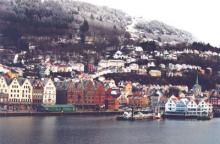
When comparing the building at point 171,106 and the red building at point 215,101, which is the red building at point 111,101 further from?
the red building at point 215,101

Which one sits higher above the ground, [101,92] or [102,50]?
[102,50]

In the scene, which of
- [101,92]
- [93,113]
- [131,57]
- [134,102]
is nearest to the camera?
[93,113]

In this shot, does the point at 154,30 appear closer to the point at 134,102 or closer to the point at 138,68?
the point at 138,68

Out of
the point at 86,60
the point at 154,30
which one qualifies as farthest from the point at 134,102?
the point at 154,30

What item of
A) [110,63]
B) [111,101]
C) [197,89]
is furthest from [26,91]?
[110,63]

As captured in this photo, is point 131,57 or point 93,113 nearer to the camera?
point 93,113

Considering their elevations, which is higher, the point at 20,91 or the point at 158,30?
the point at 158,30

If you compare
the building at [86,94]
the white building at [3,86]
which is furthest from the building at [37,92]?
the white building at [3,86]

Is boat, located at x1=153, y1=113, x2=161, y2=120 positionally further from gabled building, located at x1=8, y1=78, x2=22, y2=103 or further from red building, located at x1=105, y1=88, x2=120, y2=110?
gabled building, located at x1=8, y1=78, x2=22, y2=103

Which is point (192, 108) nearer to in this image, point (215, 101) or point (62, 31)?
point (215, 101)
